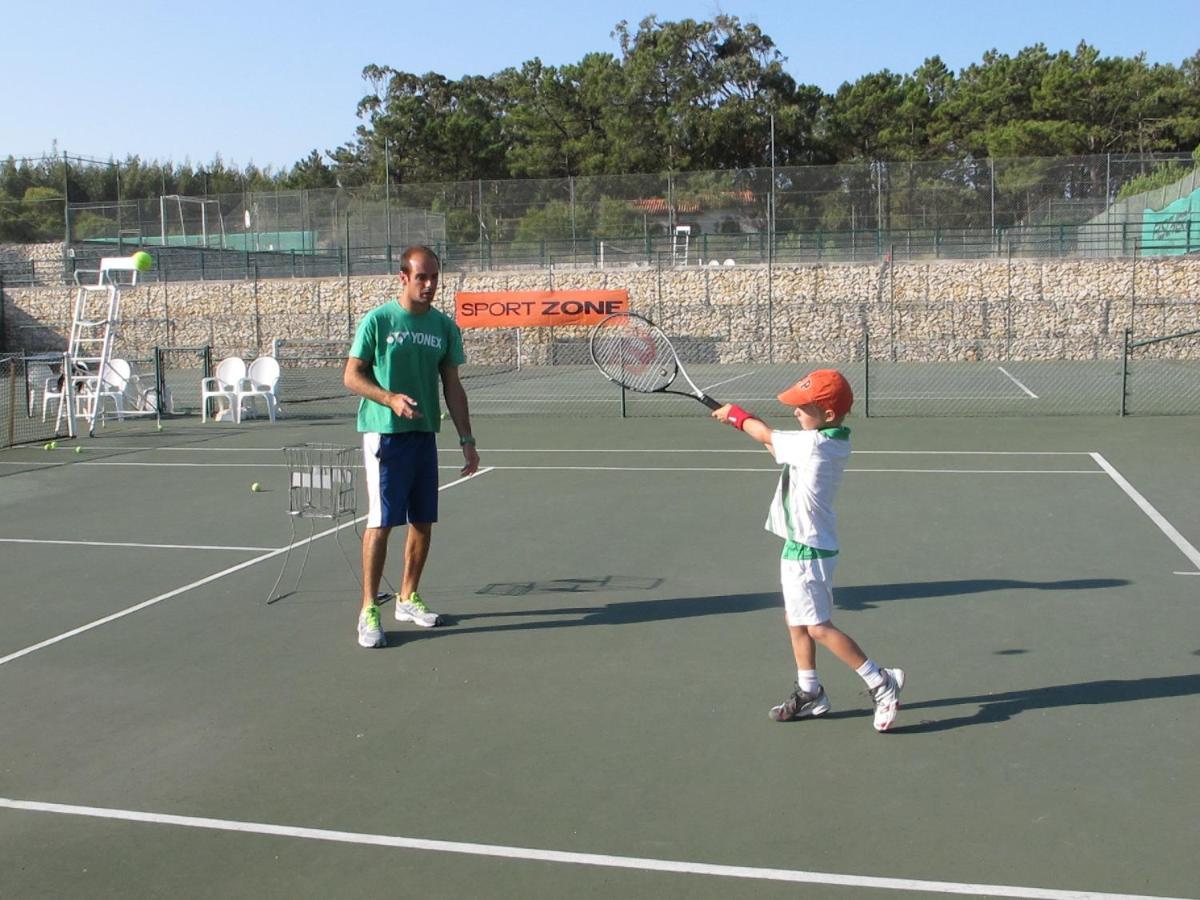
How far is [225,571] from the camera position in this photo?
7762 mm

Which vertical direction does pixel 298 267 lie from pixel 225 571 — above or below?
above

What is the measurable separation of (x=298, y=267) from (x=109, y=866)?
36.4m

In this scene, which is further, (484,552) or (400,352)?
(484,552)

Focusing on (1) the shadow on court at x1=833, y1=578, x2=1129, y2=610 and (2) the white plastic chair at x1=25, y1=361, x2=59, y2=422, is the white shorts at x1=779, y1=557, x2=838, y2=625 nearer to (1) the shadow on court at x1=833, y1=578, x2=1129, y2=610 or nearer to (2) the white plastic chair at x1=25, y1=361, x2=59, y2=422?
(1) the shadow on court at x1=833, y1=578, x2=1129, y2=610

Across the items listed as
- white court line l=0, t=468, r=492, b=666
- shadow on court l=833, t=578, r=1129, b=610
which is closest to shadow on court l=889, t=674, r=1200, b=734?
shadow on court l=833, t=578, r=1129, b=610

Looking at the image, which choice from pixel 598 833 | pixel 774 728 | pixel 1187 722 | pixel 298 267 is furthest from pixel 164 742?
pixel 298 267

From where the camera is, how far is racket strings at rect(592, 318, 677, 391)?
6773 millimetres

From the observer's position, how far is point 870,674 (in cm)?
460

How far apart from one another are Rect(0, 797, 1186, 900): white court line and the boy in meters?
1.21

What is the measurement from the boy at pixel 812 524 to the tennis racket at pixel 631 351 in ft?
6.88

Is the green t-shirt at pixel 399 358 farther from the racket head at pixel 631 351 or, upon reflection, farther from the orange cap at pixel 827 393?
the orange cap at pixel 827 393

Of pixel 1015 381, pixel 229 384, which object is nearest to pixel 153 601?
pixel 229 384

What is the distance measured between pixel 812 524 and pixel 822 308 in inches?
1140

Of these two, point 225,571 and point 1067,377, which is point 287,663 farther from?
point 1067,377
